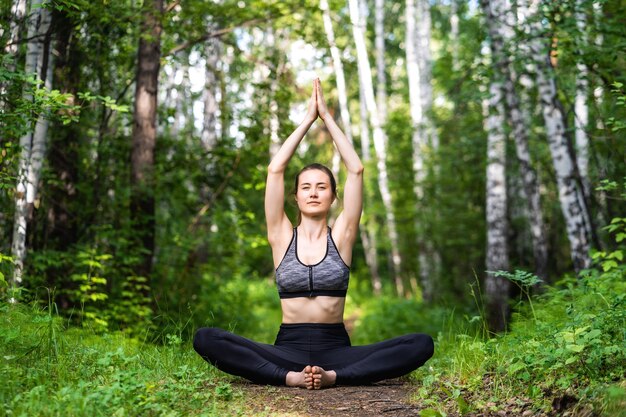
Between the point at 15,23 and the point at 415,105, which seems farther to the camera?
the point at 415,105

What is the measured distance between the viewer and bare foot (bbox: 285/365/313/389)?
4.68 metres

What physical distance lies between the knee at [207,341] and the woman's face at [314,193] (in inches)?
49.1

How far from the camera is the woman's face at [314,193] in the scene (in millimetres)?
5336

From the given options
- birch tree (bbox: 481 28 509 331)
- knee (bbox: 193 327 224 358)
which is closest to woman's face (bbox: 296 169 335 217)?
knee (bbox: 193 327 224 358)

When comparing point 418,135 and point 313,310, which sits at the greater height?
point 418,135

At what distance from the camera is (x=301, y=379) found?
475 cm

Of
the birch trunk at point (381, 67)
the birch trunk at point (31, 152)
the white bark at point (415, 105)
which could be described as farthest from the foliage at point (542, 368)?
the birch trunk at point (381, 67)

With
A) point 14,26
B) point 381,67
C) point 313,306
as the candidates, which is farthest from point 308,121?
point 381,67

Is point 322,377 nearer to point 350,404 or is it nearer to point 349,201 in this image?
point 350,404

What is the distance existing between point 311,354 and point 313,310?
1.12 ft

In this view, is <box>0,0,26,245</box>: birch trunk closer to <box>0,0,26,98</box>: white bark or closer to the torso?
<box>0,0,26,98</box>: white bark

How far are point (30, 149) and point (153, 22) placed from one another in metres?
2.40

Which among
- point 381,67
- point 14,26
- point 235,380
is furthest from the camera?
point 381,67

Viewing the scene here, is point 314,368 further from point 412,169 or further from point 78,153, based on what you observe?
point 412,169
